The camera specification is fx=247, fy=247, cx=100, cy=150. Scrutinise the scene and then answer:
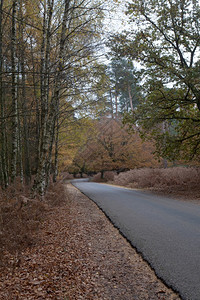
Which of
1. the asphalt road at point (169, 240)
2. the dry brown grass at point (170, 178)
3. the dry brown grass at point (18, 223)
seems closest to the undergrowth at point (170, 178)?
the dry brown grass at point (170, 178)

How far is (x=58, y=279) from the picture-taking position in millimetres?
3906

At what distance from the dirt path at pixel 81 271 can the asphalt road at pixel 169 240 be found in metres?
0.20

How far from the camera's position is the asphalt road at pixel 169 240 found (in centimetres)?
366

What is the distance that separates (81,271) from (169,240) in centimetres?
220

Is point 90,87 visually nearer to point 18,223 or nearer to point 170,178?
point 18,223

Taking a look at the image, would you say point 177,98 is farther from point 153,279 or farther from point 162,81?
point 153,279

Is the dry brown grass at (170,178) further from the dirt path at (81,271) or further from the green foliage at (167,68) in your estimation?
the dirt path at (81,271)

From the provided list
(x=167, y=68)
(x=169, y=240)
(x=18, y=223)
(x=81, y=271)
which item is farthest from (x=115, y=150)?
(x=81, y=271)

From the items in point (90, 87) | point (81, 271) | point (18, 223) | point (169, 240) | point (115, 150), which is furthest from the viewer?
point (115, 150)

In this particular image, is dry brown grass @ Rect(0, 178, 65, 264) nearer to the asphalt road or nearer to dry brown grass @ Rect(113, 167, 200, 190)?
the asphalt road

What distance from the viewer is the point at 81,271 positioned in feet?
13.6

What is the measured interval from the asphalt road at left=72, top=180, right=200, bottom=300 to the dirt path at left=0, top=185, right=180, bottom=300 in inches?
7.7

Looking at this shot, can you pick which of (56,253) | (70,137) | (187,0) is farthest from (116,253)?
(70,137)

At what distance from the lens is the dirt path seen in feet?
11.4
